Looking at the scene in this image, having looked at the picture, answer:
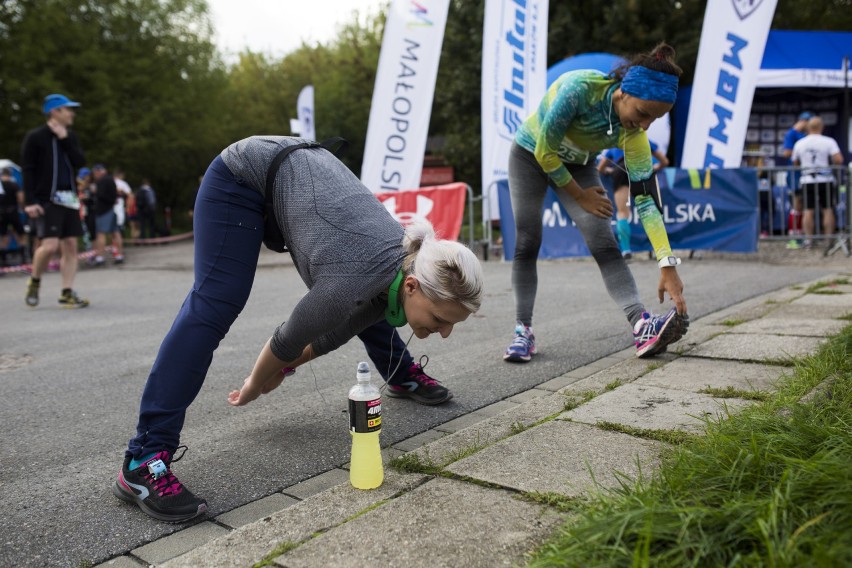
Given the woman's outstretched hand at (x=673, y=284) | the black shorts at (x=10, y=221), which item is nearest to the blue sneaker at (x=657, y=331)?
the woman's outstretched hand at (x=673, y=284)

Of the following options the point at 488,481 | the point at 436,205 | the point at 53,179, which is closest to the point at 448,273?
the point at 488,481

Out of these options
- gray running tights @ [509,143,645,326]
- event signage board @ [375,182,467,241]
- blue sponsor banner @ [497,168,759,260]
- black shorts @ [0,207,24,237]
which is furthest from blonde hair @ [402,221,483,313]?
black shorts @ [0,207,24,237]

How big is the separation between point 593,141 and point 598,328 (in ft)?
5.88

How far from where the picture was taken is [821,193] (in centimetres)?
1070

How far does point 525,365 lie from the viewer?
4.20 meters

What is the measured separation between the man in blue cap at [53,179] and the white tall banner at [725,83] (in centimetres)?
899

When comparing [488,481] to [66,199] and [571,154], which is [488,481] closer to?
[571,154]

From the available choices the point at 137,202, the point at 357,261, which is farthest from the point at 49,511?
the point at 137,202

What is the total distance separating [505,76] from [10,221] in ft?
35.1

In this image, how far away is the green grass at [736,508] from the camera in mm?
1506

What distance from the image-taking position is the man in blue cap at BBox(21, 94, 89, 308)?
290 inches

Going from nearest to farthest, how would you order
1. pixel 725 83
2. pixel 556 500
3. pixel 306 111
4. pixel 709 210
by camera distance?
pixel 556 500 → pixel 709 210 → pixel 725 83 → pixel 306 111

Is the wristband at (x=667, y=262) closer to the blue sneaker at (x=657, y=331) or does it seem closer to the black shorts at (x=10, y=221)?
the blue sneaker at (x=657, y=331)

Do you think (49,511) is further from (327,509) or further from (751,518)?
(751,518)
